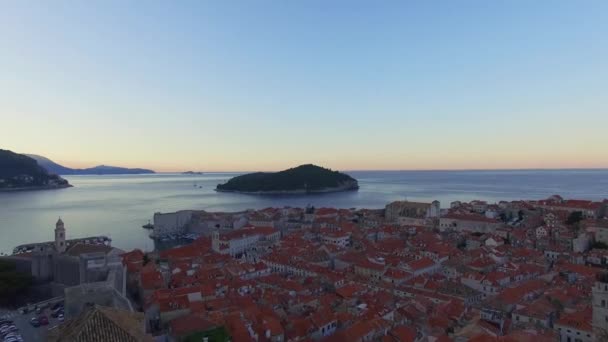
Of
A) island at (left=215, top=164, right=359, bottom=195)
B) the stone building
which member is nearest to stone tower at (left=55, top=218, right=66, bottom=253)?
the stone building

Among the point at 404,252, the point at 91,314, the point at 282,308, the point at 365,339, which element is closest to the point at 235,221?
the point at 404,252

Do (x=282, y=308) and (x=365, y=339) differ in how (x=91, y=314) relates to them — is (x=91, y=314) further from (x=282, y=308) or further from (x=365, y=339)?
(x=282, y=308)

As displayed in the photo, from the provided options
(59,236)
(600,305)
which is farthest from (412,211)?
(59,236)

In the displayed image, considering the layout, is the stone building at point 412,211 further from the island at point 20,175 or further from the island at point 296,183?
the island at point 20,175

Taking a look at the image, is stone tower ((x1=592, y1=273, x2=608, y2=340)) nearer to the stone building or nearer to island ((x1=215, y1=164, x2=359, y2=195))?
the stone building

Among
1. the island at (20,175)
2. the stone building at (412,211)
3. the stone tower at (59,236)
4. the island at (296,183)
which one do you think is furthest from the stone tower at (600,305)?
the island at (20,175)

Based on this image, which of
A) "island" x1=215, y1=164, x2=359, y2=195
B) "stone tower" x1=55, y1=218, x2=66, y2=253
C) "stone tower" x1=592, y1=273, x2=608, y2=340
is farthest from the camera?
"island" x1=215, y1=164, x2=359, y2=195
